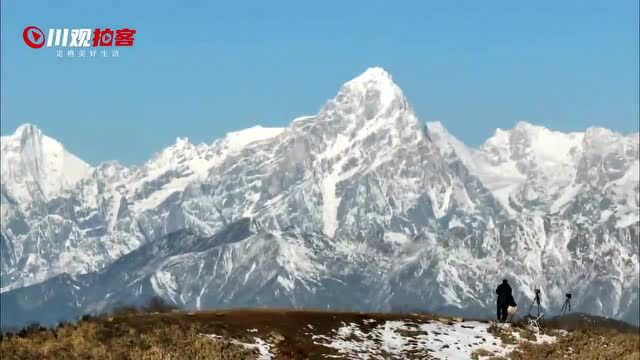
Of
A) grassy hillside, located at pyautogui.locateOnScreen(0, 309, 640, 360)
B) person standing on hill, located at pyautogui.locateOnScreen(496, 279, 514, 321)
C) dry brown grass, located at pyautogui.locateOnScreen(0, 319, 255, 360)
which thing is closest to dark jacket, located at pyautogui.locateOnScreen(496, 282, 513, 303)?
person standing on hill, located at pyautogui.locateOnScreen(496, 279, 514, 321)

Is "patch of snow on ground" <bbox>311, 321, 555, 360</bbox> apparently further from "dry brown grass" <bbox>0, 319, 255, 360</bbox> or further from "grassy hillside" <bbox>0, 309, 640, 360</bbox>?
"dry brown grass" <bbox>0, 319, 255, 360</bbox>

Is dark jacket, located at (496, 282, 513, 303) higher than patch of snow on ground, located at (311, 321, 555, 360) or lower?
higher

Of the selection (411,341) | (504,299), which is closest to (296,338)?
(411,341)

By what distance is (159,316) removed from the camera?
65.1 m

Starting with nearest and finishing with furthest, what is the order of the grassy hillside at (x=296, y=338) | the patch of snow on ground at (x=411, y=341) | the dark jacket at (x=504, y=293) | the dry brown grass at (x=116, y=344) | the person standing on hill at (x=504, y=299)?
1. the dry brown grass at (x=116, y=344)
2. the grassy hillside at (x=296, y=338)
3. the patch of snow on ground at (x=411, y=341)
4. the person standing on hill at (x=504, y=299)
5. the dark jacket at (x=504, y=293)

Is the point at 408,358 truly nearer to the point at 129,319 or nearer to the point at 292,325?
the point at 292,325

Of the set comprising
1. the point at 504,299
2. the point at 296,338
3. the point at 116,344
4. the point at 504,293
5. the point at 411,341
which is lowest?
the point at 116,344

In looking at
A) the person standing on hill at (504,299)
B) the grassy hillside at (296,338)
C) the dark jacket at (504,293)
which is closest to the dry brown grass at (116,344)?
the grassy hillside at (296,338)

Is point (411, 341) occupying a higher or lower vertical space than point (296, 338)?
higher

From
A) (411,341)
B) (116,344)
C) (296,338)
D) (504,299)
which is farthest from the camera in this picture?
(504,299)

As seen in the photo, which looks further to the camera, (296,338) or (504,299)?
(504,299)

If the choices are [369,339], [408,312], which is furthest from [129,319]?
[408,312]

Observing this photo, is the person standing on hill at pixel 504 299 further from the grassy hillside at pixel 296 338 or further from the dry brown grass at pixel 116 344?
the dry brown grass at pixel 116 344

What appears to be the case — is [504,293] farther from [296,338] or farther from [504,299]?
[296,338]
